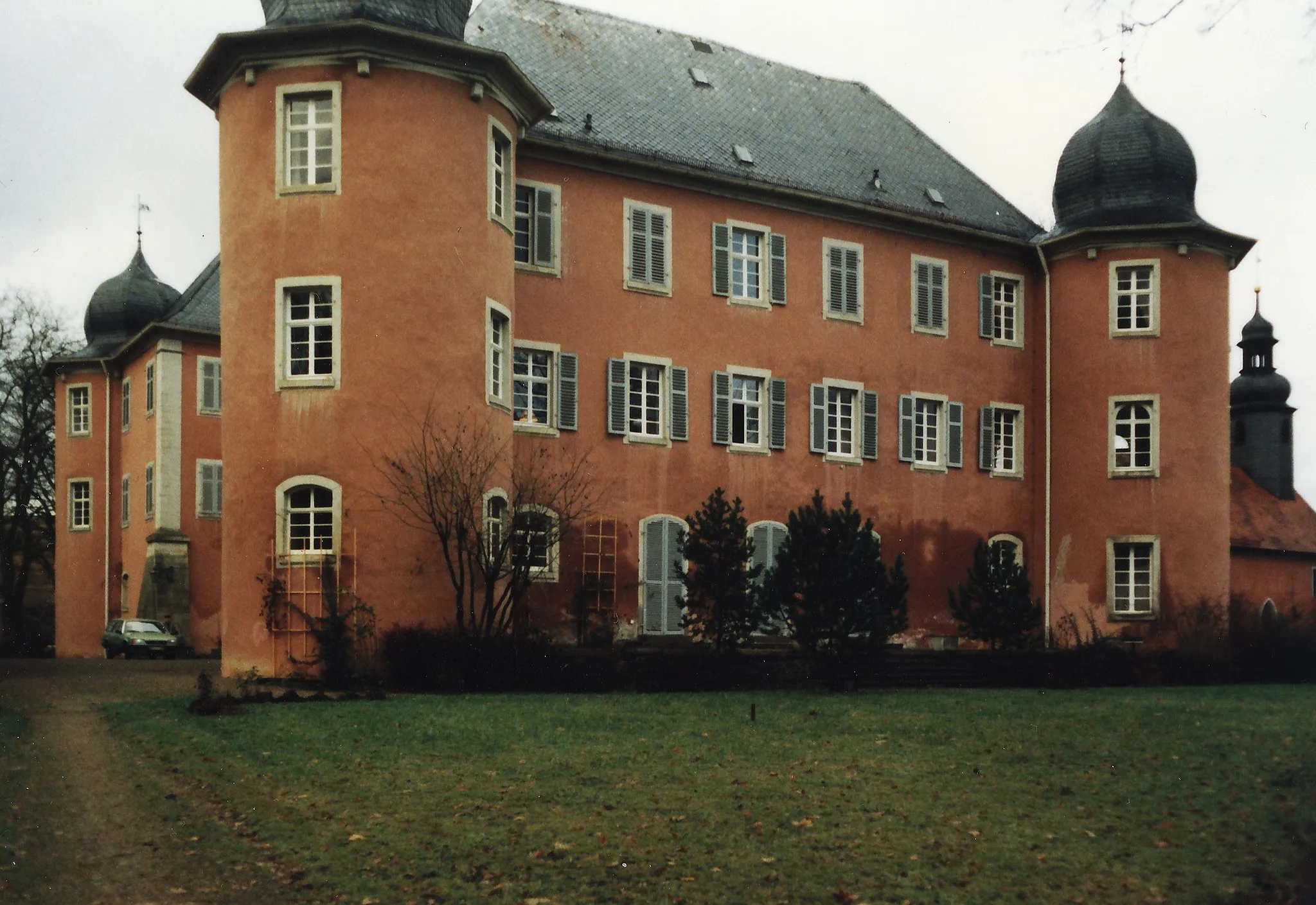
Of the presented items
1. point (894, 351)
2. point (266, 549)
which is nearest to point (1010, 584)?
point (894, 351)

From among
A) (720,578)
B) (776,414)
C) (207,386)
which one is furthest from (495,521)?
(207,386)

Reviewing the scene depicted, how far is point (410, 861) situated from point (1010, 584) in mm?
17605

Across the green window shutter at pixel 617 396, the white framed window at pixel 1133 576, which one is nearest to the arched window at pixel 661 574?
the green window shutter at pixel 617 396

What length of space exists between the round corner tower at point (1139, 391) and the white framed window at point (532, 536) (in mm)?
12338

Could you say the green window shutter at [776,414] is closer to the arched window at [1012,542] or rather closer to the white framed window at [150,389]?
the arched window at [1012,542]

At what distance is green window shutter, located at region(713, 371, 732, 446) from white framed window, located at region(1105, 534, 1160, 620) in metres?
8.28

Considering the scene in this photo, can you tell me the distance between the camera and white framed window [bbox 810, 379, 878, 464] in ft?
93.9

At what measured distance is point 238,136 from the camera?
2188 centimetres

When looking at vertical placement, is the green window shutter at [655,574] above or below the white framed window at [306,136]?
below

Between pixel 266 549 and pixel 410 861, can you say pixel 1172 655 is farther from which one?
pixel 410 861

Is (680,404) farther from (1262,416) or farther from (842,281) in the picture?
(1262,416)

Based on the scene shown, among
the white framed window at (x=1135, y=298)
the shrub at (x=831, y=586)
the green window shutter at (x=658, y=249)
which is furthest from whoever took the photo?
the white framed window at (x=1135, y=298)

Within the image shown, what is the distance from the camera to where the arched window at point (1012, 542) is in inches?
1204

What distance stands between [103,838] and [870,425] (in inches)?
844
